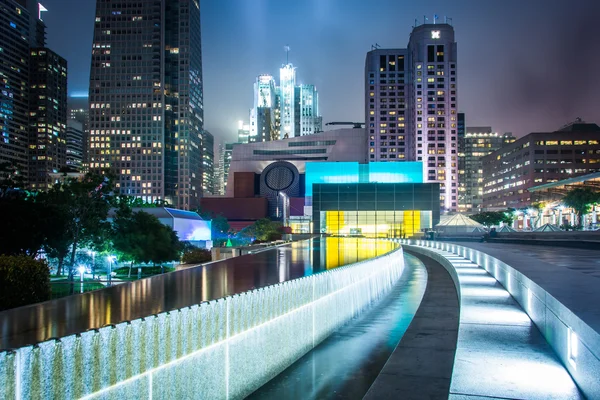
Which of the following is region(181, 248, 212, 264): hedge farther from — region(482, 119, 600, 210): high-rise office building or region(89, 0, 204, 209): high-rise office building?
region(89, 0, 204, 209): high-rise office building

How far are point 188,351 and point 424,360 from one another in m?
3.71

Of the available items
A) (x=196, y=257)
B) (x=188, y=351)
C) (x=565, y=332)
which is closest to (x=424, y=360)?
(x=565, y=332)

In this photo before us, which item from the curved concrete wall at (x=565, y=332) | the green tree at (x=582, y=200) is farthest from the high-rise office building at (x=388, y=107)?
the curved concrete wall at (x=565, y=332)

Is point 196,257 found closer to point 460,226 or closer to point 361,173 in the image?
point 460,226

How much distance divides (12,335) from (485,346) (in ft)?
19.8

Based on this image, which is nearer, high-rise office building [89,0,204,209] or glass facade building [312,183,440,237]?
glass facade building [312,183,440,237]

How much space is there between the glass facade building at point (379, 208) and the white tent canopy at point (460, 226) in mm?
24136

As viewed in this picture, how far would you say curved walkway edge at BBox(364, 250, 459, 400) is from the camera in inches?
263

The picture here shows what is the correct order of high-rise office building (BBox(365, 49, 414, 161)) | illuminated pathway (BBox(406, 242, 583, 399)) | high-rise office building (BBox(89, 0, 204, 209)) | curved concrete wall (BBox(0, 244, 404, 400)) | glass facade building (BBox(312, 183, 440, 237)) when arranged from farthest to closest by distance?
high-rise office building (BBox(89, 0, 204, 209)) → high-rise office building (BBox(365, 49, 414, 161)) → glass facade building (BBox(312, 183, 440, 237)) → illuminated pathway (BBox(406, 242, 583, 399)) → curved concrete wall (BBox(0, 244, 404, 400))

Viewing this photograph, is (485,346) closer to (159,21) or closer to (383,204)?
(383,204)

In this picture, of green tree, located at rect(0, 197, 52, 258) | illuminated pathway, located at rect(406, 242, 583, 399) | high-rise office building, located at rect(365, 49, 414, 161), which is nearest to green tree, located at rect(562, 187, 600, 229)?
green tree, located at rect(0, 197, 52, 258)

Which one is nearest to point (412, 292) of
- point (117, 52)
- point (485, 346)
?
point (485, 346)

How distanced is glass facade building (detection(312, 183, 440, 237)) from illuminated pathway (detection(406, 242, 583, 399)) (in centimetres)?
8293

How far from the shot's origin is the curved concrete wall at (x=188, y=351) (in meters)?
5.13
